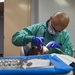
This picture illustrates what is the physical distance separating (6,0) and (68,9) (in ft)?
3.90

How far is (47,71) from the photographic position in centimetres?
48

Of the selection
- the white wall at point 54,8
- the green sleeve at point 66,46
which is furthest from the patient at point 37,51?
the white wall at point 54,8

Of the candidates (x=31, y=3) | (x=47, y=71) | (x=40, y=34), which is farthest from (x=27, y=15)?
(x=47, y=71)

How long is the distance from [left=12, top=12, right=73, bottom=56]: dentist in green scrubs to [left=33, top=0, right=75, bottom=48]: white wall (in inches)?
48.4

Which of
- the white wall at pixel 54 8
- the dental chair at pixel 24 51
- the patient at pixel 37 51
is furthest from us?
the white wall at pixel 54 8

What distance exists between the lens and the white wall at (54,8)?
8.89ft

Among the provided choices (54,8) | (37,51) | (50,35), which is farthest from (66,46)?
(54,8)

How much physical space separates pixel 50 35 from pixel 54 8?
1.38 m

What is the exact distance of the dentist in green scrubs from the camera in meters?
1.29

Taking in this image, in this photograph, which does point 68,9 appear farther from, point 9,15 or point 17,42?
point 17,42

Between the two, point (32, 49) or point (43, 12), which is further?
point (43, 12)

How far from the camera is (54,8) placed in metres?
2.76

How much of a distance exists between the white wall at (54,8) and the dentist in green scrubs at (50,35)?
123 centimetres

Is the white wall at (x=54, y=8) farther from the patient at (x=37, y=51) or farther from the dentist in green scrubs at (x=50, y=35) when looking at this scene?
the patient at (x=37, y=51)
